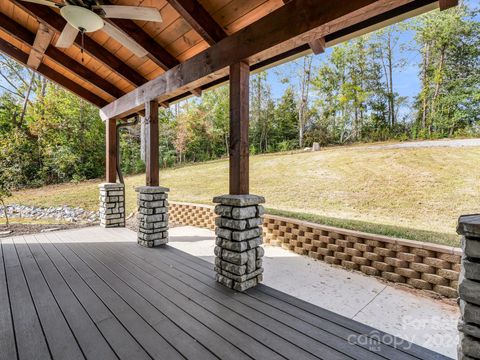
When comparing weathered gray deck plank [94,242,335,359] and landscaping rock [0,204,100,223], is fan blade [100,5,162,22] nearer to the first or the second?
weathered gray deck plank [94,242,335,359]

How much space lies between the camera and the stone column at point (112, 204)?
17.6 ft

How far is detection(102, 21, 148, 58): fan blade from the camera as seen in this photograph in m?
2.71

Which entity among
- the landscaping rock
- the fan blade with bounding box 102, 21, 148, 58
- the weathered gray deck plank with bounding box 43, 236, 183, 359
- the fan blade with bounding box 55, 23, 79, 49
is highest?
the fan blade with bounding box 55, 23, 79, 49

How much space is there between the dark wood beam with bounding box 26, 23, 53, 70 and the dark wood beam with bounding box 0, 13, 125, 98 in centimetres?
11

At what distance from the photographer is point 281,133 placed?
15.7 metres

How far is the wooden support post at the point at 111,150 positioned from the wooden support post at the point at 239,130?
3.88 metres

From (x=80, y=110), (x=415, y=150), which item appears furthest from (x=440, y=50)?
(x=80, y=110)

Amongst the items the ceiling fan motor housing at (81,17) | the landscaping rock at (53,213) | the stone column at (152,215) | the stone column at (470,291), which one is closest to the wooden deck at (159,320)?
the stone column at (470,291)

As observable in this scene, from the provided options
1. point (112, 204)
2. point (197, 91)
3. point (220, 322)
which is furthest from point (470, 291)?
point (112, 204)

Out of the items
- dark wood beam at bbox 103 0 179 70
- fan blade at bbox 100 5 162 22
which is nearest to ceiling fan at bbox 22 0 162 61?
fan blade at bbox 100 5 162 22

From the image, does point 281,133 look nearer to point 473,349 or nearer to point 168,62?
point 168,62

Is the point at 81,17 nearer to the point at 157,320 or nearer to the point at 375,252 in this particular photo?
the point at 157,320

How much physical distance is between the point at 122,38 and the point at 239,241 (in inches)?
109

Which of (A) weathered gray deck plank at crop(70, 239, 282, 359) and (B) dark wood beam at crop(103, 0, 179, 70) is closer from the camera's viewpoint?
(A) weathered gray deck plank at crop(70, 239, 282, 359)
